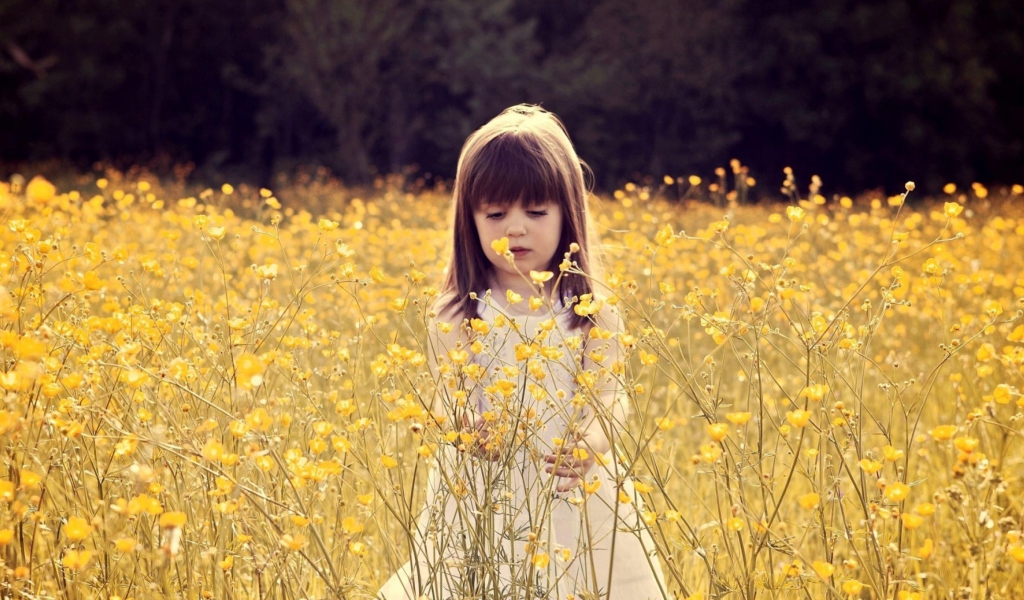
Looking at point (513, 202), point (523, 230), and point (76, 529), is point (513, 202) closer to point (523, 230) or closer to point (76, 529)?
point (523, 230)

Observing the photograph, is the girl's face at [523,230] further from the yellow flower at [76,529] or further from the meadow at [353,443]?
the yellow flower at [76,529]

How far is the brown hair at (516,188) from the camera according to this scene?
6.00ft

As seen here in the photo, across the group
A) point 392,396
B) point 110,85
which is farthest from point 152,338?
point 110,85

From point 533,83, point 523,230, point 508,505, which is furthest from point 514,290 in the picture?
point 533,83

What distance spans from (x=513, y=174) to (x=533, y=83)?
14.4 metres

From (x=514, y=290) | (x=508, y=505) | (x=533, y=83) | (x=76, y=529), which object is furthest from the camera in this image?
(x=533, y=83)

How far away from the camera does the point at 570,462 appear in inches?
48.9

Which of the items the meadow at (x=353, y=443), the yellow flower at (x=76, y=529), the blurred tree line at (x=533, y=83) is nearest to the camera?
the yellow flower at (x=76, y=529)

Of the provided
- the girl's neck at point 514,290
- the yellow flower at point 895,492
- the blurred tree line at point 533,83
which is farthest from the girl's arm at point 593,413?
the blurred tree line at point 533,83

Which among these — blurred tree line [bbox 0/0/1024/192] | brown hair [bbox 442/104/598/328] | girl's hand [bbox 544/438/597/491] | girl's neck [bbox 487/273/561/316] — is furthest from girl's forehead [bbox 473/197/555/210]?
blurred tree line [bbox 0/0/1024/192]

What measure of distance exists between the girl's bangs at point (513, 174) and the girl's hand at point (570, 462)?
2.02 ft

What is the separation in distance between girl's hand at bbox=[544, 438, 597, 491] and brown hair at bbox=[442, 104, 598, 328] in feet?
1.59

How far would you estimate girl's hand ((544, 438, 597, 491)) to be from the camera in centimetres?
111

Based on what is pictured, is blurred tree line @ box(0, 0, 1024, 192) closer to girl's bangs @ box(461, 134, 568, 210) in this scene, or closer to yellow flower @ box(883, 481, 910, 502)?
girl's bangs @ box(461, 134, 568, 210)
